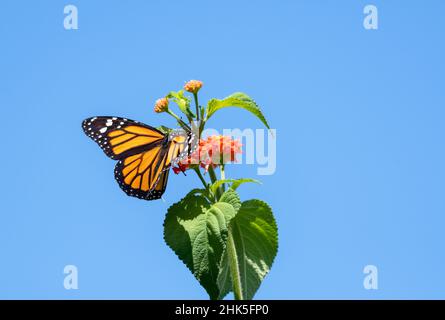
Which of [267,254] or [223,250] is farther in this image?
[267,254]

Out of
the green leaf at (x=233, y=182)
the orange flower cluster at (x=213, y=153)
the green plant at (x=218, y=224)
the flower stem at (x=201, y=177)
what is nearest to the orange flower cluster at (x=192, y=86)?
the green plant at (x=218, y=224)

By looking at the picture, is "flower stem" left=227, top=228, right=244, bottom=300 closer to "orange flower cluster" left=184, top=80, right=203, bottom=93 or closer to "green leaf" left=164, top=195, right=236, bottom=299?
"green leaf" left=164, top=195, right=236, bottom=299

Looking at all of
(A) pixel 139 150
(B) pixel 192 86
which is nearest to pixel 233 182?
(B) pixel 192 86

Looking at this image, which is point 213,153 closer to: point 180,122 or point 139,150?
point 180,122

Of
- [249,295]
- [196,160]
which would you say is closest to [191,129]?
[196,160]

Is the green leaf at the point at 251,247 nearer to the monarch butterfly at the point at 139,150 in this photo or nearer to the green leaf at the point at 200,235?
the green leaf at the point at 200,235

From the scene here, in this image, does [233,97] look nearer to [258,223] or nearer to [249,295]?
[258,223]

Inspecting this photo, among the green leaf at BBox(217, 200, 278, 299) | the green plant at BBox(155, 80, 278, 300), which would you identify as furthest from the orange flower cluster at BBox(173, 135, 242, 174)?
the green leaf at BBox(217, 200, 278, 299)
